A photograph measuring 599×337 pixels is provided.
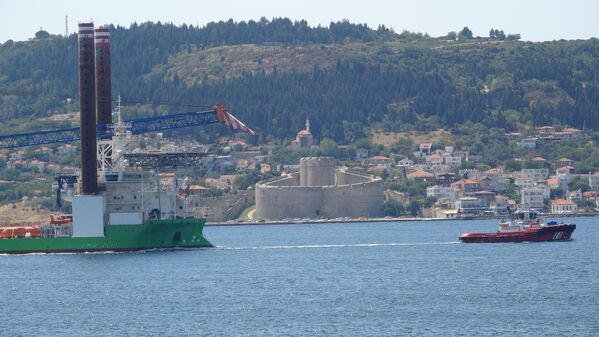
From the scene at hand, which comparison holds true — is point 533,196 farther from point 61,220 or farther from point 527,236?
point 61,220

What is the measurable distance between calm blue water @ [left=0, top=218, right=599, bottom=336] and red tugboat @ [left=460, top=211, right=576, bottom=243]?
1.24 m

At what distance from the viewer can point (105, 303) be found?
74.9 m

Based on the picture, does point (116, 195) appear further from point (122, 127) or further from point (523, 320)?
point (523, 320)

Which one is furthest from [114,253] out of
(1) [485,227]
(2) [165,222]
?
(1) [485,227]

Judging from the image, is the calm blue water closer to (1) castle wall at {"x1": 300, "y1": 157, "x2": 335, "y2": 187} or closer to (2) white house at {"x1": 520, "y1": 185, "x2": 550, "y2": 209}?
(2) white house at {"x1": 520, "y1": 185, "x2": 550, "y2": 209}

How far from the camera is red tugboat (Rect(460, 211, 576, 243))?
369 ft

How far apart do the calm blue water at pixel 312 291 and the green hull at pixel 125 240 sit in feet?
4.87

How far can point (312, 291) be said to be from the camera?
7838cm

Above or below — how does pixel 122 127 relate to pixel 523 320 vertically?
above

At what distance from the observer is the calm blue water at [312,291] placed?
A: 6588 centimetres

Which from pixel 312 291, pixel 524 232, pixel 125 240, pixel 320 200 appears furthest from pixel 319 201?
pixel 312 291

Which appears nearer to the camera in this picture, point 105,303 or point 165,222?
point 105,303

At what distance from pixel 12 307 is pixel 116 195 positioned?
2973cm

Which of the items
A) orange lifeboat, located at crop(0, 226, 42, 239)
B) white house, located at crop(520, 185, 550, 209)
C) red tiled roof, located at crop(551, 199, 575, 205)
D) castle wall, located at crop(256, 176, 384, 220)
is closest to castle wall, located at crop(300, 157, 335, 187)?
castle wall, located at crop(256, 176, 384, 220)
